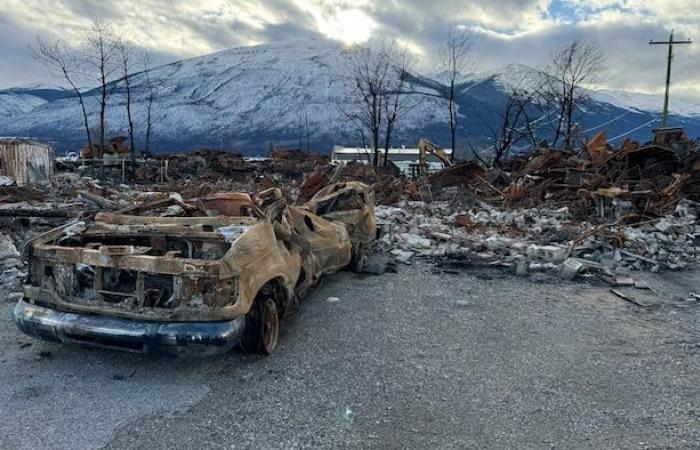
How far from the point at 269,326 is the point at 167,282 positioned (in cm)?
A: 100

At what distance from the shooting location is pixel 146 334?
364 cm

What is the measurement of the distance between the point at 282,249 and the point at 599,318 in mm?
3636

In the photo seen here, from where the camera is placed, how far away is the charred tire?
7.57 meters

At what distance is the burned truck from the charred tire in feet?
7.75

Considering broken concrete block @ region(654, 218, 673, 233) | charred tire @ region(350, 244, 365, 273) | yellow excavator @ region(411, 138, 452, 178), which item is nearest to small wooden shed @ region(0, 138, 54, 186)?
yellow excavator @ region(411, 138, 452, 178)

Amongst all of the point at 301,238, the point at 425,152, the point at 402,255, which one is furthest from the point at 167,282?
the point at 425,152

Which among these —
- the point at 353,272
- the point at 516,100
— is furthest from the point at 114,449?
the point at 516,100

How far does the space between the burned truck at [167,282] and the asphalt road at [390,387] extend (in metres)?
0.38

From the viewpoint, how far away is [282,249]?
4789 mm

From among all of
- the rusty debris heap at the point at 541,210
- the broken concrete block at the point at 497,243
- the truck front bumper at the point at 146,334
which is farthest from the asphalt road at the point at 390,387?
the broken concrete block at the point at 497,243

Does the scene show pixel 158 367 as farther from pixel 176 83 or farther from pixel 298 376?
pixel 176 83

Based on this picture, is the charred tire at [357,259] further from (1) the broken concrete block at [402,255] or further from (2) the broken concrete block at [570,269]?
(2) the broken concrete block at [570,269]

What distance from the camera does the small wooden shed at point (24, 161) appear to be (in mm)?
24312

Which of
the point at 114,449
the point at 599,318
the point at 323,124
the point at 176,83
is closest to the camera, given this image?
the point at 114,449
